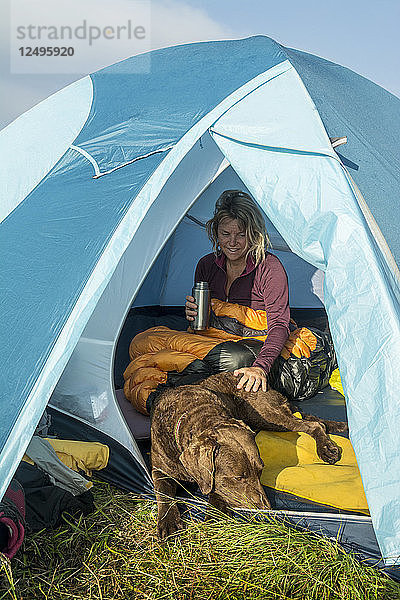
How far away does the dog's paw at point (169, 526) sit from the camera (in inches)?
101

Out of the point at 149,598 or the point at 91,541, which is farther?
the point at 91,541

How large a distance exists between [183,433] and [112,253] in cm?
83

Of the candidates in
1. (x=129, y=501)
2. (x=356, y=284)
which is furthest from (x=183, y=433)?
(x=356, y=284)

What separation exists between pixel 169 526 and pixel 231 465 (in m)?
0.43

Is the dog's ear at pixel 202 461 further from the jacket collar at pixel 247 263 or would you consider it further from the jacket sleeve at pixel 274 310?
the jacket collar at pixel 247 263

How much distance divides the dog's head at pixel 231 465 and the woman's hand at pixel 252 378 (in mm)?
572

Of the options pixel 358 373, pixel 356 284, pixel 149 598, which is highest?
pixel 356 284

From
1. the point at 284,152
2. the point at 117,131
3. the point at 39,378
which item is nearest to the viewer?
the point at 39,378

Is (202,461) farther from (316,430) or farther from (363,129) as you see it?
(363,129)

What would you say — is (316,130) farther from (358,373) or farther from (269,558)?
(269,558)

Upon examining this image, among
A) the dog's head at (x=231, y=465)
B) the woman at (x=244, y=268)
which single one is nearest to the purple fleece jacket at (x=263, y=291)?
the woman at (x=244, y=268)

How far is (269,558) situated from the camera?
7.84 ft

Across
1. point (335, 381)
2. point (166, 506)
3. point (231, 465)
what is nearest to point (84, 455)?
point (166, 506)

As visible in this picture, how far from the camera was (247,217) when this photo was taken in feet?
12.2
